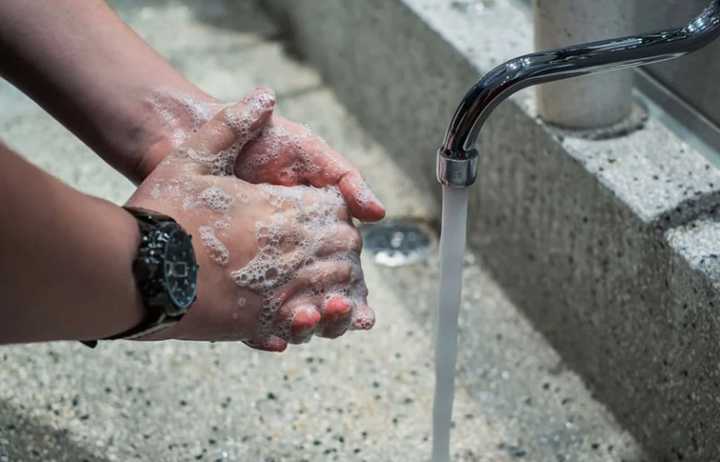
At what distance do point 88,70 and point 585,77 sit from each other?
458 millimetres

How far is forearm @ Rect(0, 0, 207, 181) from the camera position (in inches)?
32.8

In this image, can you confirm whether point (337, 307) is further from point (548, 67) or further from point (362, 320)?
point (548, 67)

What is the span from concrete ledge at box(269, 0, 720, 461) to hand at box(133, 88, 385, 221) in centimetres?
22

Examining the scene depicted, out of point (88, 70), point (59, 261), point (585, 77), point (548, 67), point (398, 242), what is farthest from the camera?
point (398, 242)

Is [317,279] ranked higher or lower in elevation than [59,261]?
lower

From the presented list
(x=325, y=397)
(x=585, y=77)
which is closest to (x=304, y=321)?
(x=325, y=397)

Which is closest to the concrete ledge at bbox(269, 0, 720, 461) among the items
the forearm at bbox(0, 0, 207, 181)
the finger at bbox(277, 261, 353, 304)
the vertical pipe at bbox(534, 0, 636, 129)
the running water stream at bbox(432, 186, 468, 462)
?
the vertical pipe at bbox(534, 0, 636, 129)

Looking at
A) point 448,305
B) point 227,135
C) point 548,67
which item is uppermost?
point 548,67

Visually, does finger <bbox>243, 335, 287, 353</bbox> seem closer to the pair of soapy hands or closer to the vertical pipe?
the pair of soapy hands

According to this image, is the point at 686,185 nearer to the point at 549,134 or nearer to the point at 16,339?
the point at 549,134

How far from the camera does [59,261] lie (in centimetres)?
58

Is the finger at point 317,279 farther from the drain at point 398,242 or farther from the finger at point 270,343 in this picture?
the drain at point 398,242

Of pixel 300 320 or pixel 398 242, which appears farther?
pixel 398 242

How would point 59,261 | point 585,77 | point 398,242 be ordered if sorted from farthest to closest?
point 398,242
point 585,77
point 59,261
